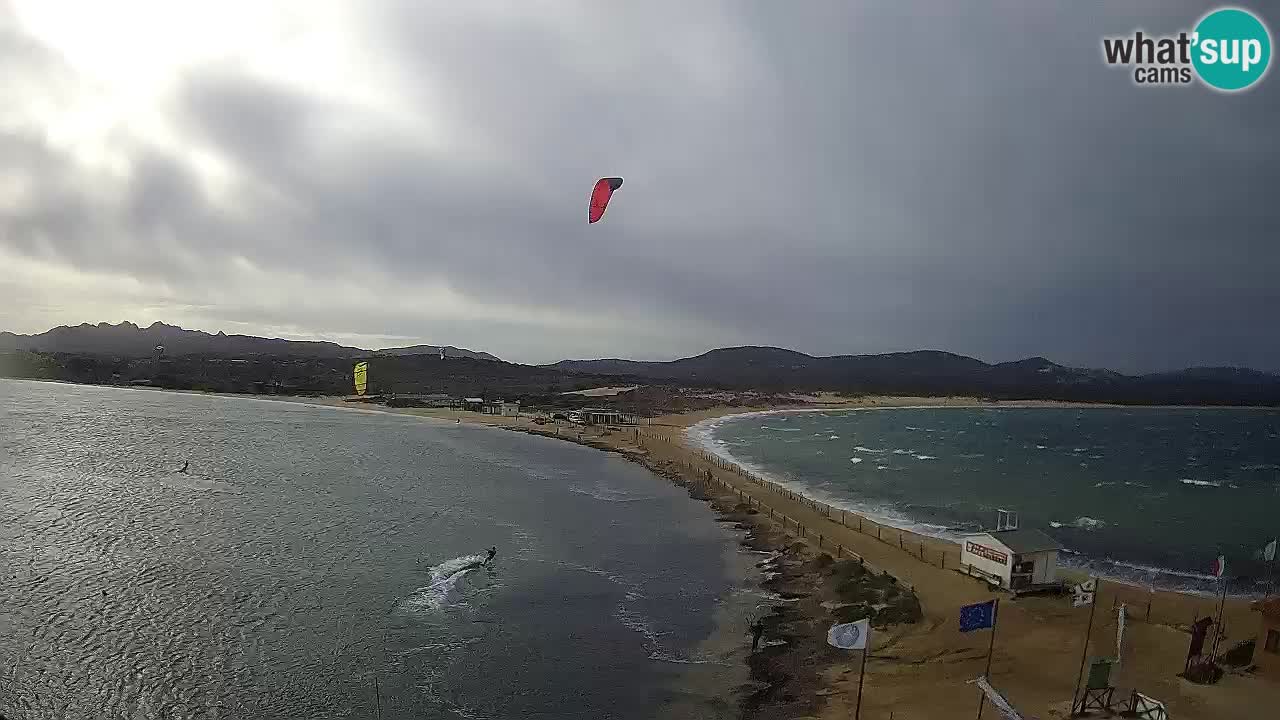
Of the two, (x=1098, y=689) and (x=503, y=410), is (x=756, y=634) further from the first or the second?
(x=503, y=410)

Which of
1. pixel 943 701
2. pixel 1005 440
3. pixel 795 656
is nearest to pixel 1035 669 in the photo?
pixel 943 701

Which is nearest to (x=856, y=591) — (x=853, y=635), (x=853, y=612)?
(x=853, y=612)

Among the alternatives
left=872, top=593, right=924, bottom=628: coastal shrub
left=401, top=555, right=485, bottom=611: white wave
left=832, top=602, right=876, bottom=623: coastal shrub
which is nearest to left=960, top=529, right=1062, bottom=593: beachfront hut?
left=872, top=593, right=924, bottom=628: coastal shrub

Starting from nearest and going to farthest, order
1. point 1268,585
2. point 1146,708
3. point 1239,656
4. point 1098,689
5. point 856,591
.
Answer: point 1146,708 → point 1098,689 → point 1239,656 → point 856,591 → point 1268,585

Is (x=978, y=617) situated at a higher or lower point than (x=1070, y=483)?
higher

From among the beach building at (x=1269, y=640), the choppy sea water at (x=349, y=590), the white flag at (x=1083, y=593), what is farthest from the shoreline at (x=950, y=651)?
the choppy sea water at (x=349, y=590)

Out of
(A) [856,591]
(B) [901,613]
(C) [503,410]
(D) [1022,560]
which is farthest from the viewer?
(C) [503,410]

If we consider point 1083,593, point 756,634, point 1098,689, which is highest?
point 1083,593
